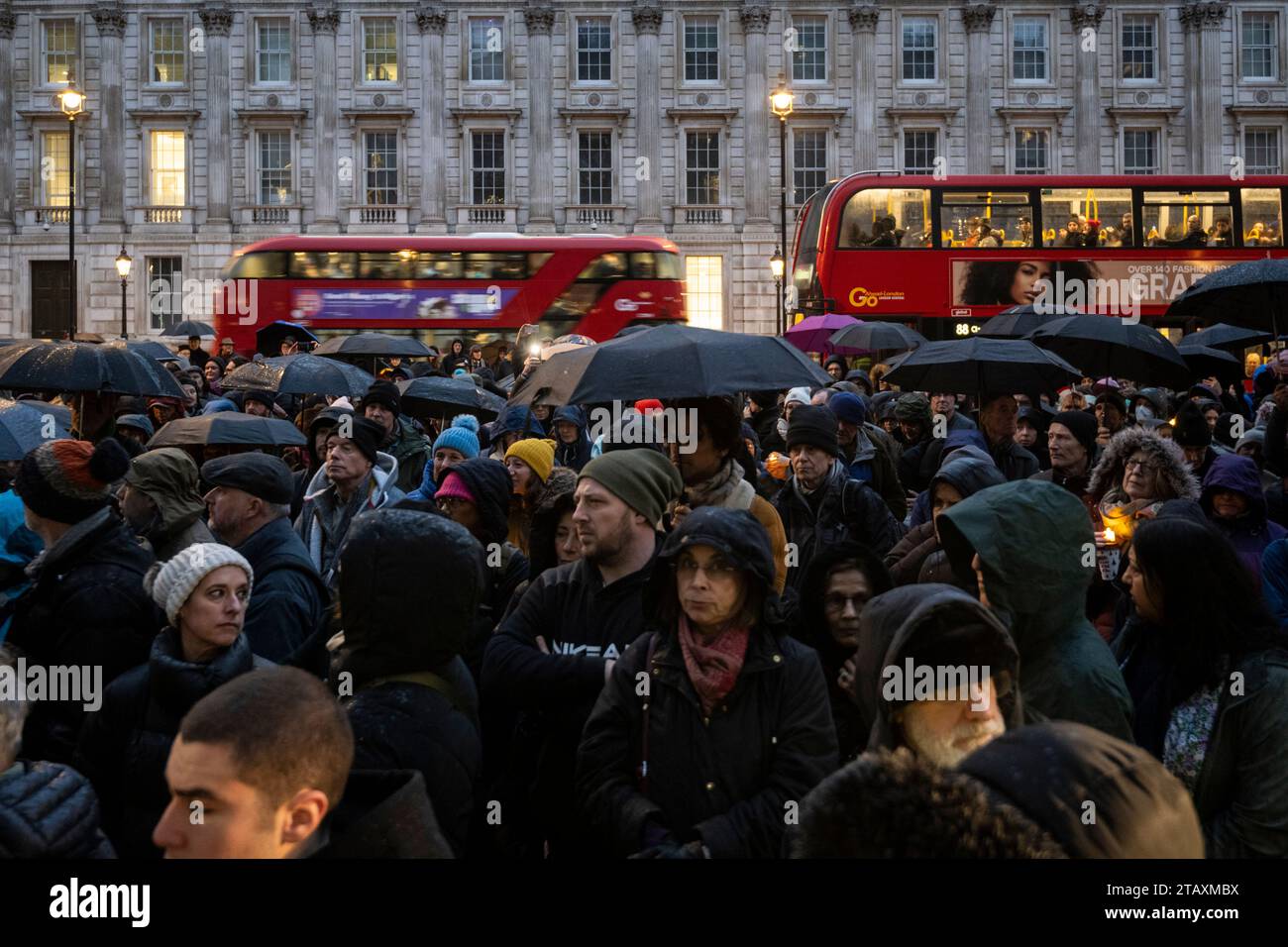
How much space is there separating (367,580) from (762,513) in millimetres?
2470

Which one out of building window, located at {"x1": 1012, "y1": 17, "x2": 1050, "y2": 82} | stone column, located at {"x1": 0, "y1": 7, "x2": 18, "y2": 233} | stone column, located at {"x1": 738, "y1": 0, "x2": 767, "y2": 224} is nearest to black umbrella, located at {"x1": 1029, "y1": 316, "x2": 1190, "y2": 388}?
stone column, located at {"x1": 738, "y1": 0, "x2": 767, "y2": 224}

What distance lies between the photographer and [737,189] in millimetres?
40250

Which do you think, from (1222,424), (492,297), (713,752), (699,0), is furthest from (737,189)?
(713,752)

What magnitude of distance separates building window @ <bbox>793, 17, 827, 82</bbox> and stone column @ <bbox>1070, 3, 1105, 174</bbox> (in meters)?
7.39

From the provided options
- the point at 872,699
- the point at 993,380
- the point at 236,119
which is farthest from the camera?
the point at 236,119

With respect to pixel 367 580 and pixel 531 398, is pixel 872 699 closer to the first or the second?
pixel 367 580

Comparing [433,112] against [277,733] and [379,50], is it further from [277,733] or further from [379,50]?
[277,733]

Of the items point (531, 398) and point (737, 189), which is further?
point (737, 189)

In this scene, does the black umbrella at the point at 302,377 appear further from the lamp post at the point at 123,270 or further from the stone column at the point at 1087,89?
the stone column at the point at 1087,89

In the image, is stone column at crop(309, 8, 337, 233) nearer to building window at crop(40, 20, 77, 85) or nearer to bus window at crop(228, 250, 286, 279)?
building window at crop(40, 20, 77, 85)

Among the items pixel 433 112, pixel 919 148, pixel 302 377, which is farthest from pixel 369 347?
pixel 919 148

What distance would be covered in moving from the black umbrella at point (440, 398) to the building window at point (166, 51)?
32594 millimetres

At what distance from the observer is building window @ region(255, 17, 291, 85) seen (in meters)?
40.1
